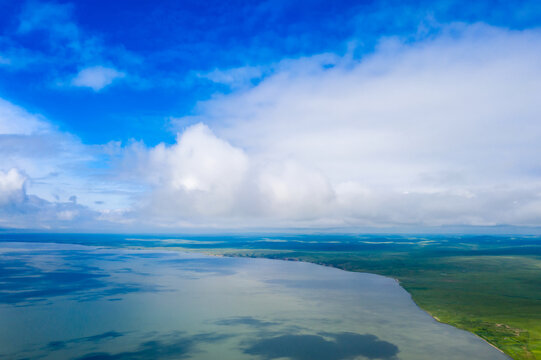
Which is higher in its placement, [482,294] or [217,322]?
[482,294]

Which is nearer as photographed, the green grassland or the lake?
the lake

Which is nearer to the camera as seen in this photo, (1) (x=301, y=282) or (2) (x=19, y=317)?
(2) (x=19, y=317)

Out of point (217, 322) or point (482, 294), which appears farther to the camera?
point (482, 294)

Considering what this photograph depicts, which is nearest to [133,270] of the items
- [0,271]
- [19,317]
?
[0,271]

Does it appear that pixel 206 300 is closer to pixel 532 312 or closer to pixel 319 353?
pixel 319 353
